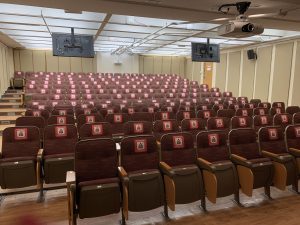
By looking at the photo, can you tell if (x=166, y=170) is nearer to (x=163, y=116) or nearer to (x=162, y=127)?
(x=162, y=127)

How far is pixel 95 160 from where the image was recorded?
2693 millimetres

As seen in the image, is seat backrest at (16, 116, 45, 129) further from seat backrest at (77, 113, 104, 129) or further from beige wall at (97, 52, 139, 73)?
beige wall at (97, 52, 139, 73)

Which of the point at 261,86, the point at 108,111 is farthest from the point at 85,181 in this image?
the point at 261,86

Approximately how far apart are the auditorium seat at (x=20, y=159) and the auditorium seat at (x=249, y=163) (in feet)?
8.33

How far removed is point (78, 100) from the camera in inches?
303

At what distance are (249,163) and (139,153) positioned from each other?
4.39 feet

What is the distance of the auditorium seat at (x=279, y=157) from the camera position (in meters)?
3.10

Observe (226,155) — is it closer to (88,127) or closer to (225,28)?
(88,127)

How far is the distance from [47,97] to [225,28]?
5.57 meters

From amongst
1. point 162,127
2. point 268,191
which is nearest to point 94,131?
point 162,127

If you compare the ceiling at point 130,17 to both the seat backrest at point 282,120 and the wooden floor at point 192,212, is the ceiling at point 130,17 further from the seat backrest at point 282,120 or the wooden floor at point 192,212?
the wooden floor at point 192,212

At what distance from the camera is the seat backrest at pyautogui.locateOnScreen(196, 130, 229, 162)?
3.21 metres

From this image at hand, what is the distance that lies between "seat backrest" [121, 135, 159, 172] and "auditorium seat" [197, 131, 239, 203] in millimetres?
588

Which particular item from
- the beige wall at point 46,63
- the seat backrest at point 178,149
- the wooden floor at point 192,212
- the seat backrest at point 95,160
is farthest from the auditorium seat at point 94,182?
the beige wall at point 46,63
